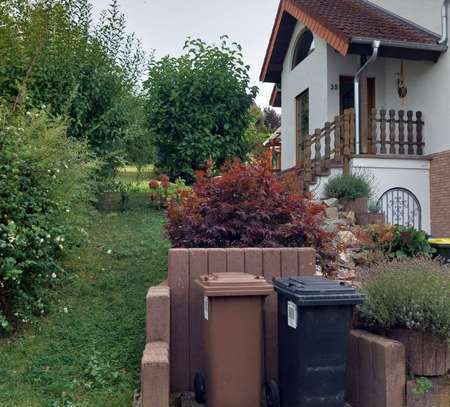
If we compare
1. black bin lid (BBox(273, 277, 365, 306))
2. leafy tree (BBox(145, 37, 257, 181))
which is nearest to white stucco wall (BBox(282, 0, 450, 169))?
leafy tree (BBox(145, 37, 257, 181))

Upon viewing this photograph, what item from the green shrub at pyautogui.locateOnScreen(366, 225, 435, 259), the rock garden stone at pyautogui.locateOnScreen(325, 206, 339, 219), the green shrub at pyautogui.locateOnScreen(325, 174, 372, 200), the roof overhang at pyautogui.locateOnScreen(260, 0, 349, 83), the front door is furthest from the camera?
the front door

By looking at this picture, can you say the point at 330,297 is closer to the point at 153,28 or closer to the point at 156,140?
the point at 156,140

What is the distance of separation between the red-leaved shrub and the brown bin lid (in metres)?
1.17

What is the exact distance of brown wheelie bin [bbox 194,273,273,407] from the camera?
3523 mm

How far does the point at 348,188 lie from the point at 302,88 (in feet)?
19.0

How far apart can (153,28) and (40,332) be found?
11176 mm

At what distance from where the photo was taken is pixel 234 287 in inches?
140

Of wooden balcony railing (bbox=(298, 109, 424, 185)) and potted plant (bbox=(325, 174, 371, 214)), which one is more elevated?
wooden balcony railing (bbox=(298, 109, 424, 185))

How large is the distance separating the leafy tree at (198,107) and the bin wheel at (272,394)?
283 inches

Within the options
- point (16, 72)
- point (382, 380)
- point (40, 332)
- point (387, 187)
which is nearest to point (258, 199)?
point (382, 380)

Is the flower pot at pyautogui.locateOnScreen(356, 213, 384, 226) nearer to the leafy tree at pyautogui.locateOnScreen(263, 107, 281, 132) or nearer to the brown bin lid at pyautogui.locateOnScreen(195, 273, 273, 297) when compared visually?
the brown bin lid at pyautogui.locateOnScreen(195, 273, 273, 297)

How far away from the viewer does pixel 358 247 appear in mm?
6512

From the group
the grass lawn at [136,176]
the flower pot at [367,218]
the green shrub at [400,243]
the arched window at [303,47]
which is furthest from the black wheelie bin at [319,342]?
the arched window at [303,47]

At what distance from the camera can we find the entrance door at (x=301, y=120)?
13.9m
